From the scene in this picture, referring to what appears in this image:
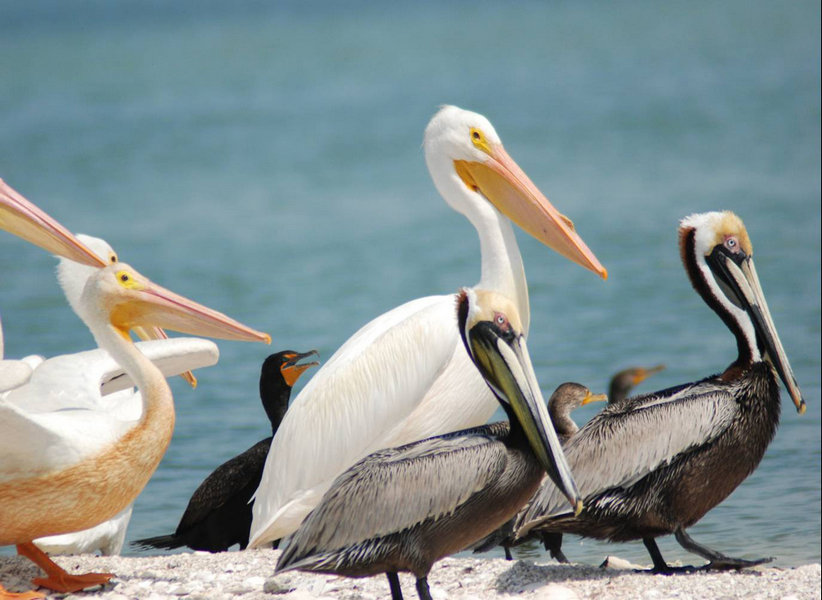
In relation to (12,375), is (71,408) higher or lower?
lower

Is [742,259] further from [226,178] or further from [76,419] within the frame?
[226,178]

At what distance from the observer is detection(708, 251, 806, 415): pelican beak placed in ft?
15.8

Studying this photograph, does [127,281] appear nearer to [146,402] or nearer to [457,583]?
[146,402]

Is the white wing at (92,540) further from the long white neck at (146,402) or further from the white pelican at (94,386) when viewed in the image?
the long white neck at (146,402)

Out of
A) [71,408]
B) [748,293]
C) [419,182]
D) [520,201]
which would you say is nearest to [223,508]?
[71,408]

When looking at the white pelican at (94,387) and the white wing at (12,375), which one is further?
the white pelican at (94,387)

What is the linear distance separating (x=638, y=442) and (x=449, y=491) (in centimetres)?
97

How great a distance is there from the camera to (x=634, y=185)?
25.0 m

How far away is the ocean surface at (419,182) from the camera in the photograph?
10.7 metres

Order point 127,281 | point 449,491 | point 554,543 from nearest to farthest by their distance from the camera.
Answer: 1. point 449,491
2. point 127,281
3. point 554,543

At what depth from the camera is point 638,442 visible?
4.62 m

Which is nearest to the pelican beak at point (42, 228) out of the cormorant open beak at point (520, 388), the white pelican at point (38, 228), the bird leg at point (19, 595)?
the white pelican at point (38, 228)

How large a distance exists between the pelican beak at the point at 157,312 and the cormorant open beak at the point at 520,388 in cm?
89

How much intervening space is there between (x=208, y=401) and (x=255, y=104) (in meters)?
31.8
